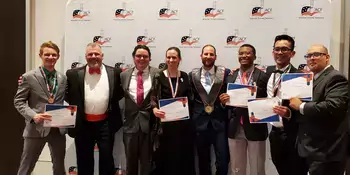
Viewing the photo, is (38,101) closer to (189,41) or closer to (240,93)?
(189,41)

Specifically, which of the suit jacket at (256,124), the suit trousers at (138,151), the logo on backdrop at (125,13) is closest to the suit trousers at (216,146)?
the suit jacket at (256,124)

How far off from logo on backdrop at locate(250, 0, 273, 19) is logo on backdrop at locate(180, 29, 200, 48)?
31.6 inches

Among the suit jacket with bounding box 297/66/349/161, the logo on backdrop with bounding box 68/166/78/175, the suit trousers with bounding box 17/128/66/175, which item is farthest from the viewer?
the logo on backdrop with bounding box 68/166/78/175

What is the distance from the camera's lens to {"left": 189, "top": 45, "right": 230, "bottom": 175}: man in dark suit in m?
3.60

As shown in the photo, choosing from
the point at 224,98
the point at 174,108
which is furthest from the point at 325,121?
the point at 174,108

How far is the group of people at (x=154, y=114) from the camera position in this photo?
11.0 feet

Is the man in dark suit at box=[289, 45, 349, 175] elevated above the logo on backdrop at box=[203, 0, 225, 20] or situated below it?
below

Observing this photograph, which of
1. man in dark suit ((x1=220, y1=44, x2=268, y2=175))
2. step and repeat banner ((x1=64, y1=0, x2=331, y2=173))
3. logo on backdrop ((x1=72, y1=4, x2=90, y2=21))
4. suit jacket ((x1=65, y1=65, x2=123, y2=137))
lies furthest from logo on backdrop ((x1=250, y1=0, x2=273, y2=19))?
logo on backdrop ((x1=72, y1=4, x2=90, y2=21))

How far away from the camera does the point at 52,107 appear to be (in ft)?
10.9

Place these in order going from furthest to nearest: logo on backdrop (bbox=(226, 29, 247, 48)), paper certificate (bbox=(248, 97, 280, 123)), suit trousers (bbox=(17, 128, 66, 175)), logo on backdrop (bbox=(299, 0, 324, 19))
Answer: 1. logo on backdrop (bbox=(226, 29, 247, 48))
2. logo on backdrop (bbox=(299, 0, 324, 19))
3. suit trousers (bbox=(17, 128, 66, 175))
4. paper certificate (bbox=(248, 97, 280, 123))

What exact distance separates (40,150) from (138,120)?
1.10 meters

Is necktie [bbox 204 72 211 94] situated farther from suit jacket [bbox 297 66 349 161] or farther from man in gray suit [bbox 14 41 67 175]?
man in gray suit [bbox 14 41 67 175]

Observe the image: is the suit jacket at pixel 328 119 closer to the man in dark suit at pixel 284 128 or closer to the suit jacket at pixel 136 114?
the man in dark suit at pixel 284 128

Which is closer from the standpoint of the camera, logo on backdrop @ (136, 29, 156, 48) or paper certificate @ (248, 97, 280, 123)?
paper certificate @ (248, 97, 280, 123)
